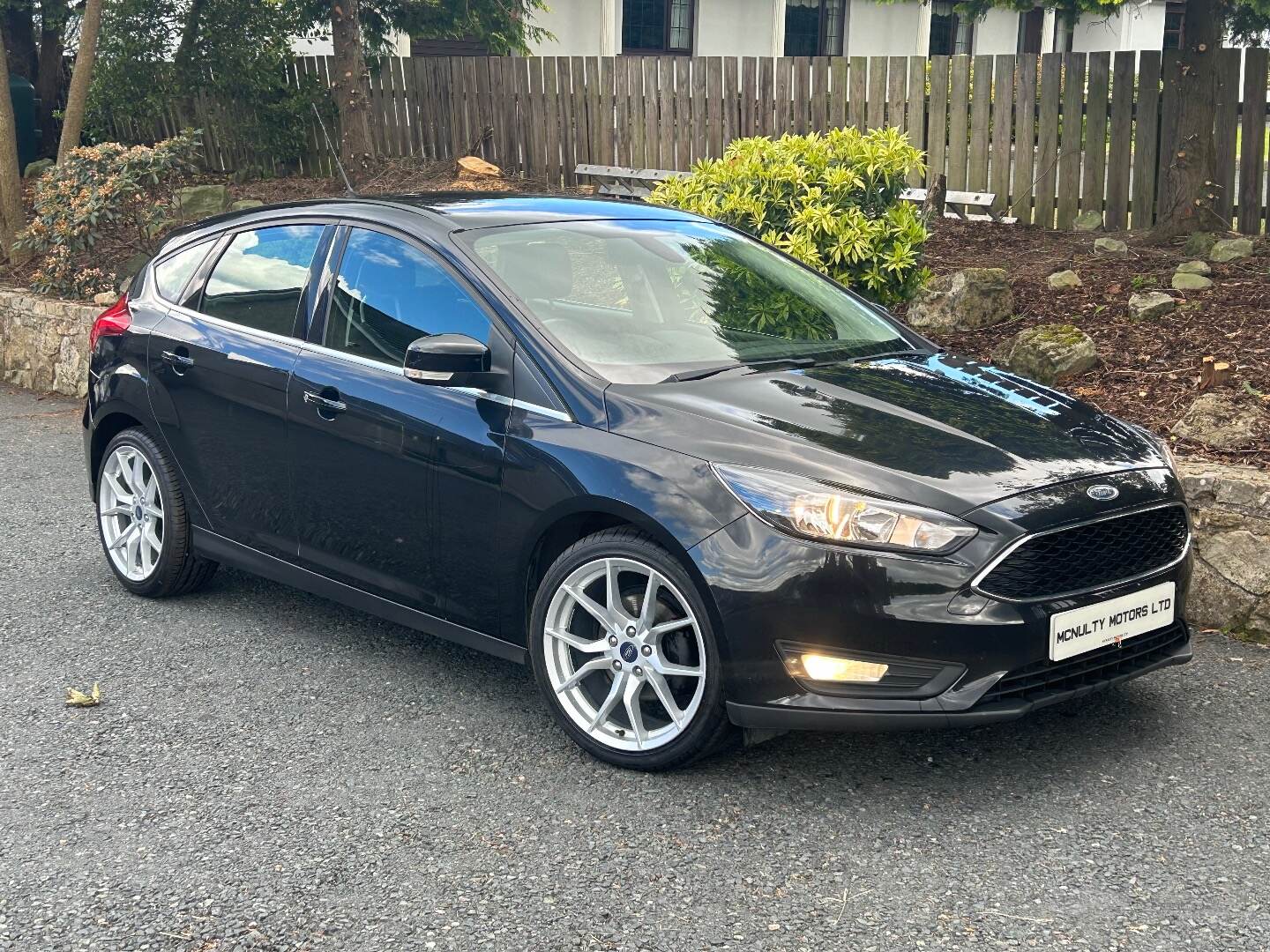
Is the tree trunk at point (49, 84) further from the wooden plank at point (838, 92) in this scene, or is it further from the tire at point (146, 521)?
the tire at point (146, 521)

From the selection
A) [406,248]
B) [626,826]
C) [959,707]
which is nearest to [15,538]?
[406,248]

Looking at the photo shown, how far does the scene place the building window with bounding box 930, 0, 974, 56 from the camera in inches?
1091

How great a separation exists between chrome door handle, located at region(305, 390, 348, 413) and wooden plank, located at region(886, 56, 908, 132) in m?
8.93

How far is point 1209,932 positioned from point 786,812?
1153 mm

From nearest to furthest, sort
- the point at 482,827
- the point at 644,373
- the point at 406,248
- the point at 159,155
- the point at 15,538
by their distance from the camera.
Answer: the point at 482,827, the point at 644,373, the point at 406,248, the point at 15,538, the point at 159,155

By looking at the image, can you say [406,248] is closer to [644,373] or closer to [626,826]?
[644,373]

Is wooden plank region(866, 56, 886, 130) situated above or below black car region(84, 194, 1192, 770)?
above

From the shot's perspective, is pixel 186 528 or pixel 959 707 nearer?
pixel 959 707

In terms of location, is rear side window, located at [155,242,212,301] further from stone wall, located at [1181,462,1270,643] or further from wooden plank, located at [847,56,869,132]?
wooden plank, located at [847,56,869,132]

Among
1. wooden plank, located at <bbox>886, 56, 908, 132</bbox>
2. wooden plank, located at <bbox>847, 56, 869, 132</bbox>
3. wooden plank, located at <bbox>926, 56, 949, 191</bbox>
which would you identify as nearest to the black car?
wooden plank, located at <bbox>926, 56, 949, 191</bbox>

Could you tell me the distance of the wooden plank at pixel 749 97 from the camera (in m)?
14.2

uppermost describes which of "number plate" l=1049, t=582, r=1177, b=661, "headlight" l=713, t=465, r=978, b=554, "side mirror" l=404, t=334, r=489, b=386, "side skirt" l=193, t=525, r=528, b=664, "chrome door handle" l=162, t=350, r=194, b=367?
"side mirror" l=404, t=334, r=489, b=386

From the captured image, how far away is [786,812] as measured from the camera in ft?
13.4

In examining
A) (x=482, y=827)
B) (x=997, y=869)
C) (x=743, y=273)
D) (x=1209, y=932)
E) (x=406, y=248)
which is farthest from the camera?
(x=743, y=273)
